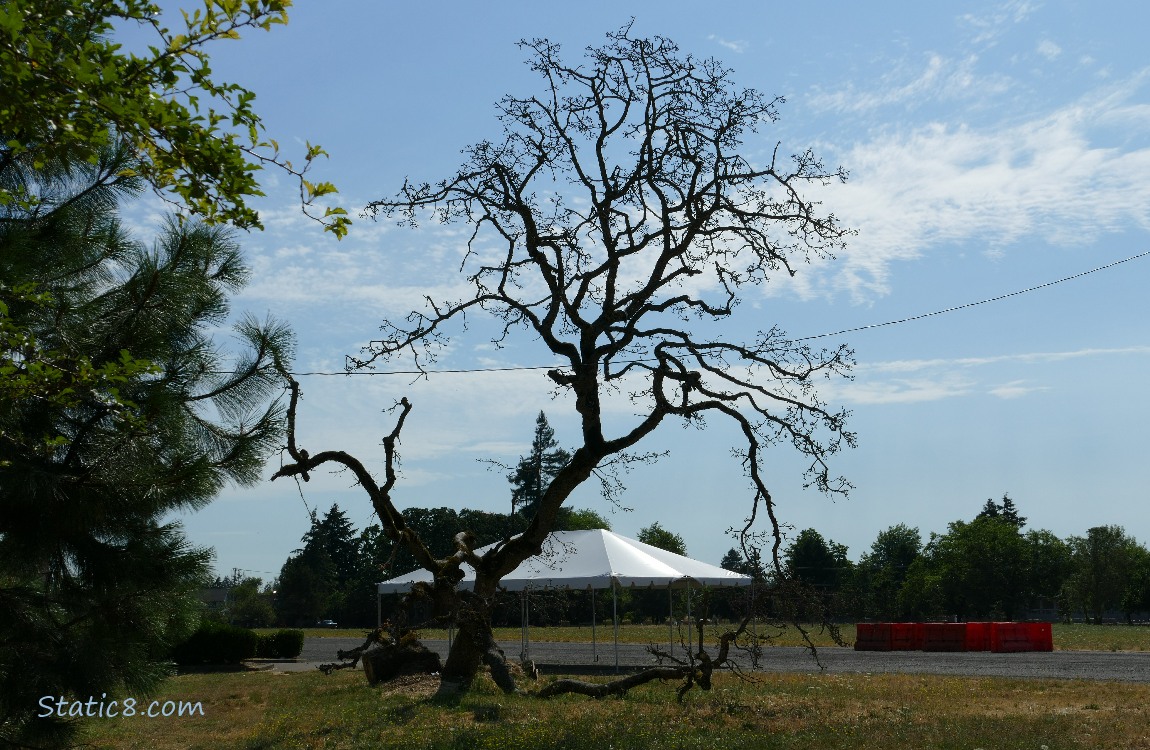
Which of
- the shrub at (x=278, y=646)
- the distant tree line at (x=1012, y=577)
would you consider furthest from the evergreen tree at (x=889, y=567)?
the shrub at (x=278, y=646)

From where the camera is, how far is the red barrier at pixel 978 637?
32.0 m

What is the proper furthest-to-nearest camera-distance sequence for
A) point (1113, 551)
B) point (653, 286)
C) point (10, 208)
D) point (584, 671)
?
point (1113, 551)
point (584, 671)
point (653, 286)
point (10, 208)

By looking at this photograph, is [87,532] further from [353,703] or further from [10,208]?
[353,703]

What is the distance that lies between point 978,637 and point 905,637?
88.1 inches

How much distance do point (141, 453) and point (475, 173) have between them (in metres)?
9.62

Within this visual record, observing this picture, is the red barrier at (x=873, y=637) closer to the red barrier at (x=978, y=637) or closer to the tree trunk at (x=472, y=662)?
the red barrier at (x=978, y=637)

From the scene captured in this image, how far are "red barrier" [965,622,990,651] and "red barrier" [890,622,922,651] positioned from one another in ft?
4.93

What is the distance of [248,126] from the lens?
3.74m

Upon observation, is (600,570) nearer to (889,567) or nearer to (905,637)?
(905,637)

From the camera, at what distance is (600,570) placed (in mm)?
21609

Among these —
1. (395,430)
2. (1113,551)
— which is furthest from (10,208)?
(1113,551)

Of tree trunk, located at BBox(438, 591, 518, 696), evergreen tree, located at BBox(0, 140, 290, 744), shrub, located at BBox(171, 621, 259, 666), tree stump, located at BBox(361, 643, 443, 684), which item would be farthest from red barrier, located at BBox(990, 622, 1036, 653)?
evergreen tree, located at BBox(0, 140, 290, 744)

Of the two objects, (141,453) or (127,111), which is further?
(141,453)

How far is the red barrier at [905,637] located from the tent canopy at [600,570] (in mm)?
11840
